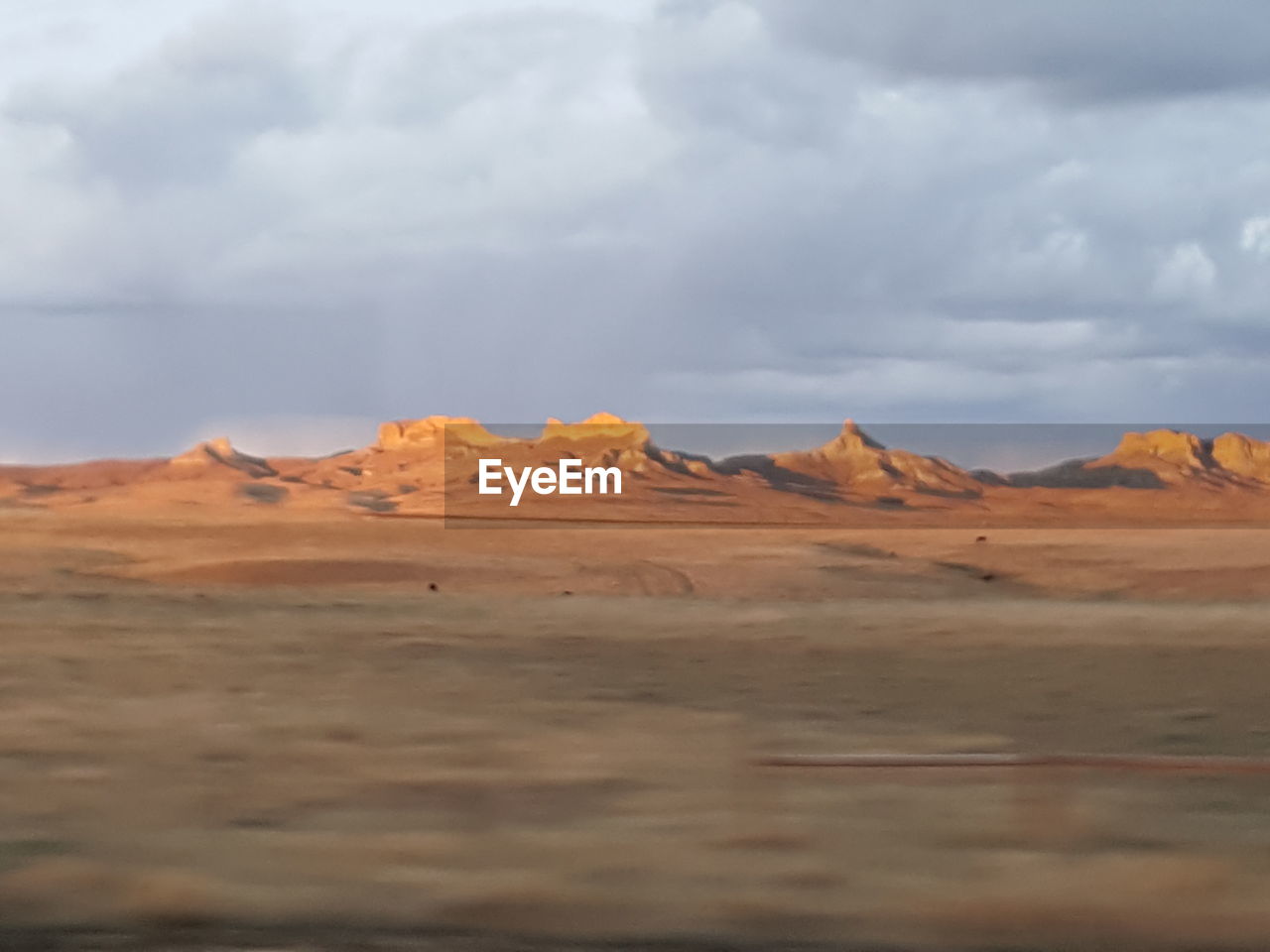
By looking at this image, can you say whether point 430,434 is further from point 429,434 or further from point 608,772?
point 608,772

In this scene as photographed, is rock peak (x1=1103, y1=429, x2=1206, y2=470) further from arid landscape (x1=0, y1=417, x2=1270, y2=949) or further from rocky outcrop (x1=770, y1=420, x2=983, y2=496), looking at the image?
arid landscape (x1=0, y1=417, x2=1270, y2=949)

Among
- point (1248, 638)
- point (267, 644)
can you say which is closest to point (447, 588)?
point (267, 644)

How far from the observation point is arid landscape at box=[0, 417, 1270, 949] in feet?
21.5

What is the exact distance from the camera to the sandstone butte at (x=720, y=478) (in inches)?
2948

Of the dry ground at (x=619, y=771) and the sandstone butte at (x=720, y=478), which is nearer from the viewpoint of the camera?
the dry ground at (x=619, y=771)

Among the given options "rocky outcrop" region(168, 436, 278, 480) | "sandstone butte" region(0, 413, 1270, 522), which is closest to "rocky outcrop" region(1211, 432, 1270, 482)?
"sandstone butte" region(0, 413, 1270, 522)

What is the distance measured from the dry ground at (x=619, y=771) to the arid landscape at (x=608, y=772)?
3cm

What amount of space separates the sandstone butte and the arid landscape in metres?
43.6

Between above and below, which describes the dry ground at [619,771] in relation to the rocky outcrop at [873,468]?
below

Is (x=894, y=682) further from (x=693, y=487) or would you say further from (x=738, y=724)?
(x=693, y=487)

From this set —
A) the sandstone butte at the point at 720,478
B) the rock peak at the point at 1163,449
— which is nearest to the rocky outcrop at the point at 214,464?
the sandstone butte at the point at 720,478

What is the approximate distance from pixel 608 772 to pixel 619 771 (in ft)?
0.25

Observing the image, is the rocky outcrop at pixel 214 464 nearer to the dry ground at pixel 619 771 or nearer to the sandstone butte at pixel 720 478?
the sandstone butte at pixel 720 478

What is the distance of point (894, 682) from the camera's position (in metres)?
15.2
